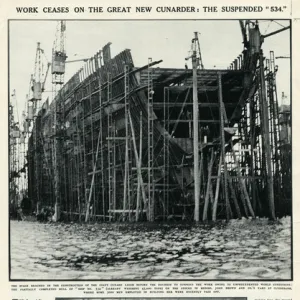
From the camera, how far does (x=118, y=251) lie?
17.5 m

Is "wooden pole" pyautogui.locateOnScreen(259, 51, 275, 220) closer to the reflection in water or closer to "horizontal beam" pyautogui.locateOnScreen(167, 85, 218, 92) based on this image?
the reflection in water

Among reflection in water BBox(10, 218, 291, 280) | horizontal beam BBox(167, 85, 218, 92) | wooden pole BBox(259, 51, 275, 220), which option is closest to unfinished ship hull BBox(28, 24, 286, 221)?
horizontal beam BBox(167, 85, 218, 92)

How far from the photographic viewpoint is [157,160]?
33.0 meters

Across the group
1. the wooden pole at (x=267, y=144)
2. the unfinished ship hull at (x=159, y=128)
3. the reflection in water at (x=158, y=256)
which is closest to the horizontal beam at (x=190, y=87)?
the unfinished ship hull at (x=159, y=128)

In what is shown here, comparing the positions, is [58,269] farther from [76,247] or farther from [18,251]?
[76,247]

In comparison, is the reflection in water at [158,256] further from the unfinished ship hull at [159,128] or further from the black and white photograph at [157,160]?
the unfinished ship hull at [159,128]

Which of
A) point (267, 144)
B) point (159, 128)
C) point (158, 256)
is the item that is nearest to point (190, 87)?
point (159, 128)

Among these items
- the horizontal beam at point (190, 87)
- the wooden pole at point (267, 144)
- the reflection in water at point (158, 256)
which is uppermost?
the horizontal beam at point (190, 87)

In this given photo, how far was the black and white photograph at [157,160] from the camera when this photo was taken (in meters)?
15.8

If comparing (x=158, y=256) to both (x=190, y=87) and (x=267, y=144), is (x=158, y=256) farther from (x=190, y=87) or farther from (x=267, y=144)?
(x=190, y=87)

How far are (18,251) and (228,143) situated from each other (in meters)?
19.8

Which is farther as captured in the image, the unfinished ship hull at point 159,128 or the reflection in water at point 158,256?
the unfinished ship hull at point 159,128

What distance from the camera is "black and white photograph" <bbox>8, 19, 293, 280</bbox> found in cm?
1581
